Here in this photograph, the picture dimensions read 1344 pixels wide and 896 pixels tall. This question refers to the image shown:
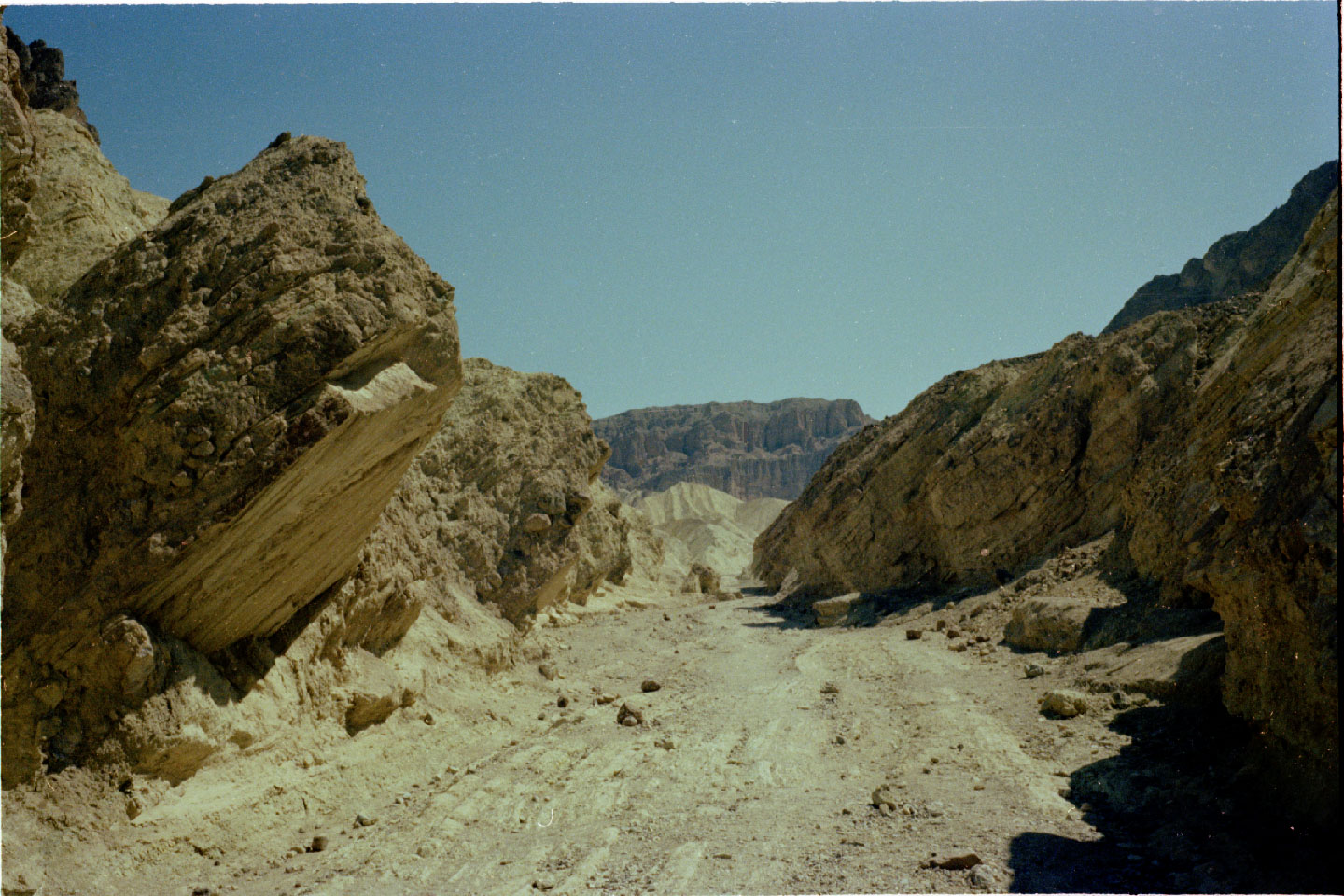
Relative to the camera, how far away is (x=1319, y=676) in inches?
174

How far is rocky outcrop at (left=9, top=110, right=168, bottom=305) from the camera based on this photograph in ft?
23.2

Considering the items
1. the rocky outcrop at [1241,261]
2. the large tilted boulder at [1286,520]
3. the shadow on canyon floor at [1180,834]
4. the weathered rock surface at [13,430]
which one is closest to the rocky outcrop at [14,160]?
the weathered rock surface at [13,430]

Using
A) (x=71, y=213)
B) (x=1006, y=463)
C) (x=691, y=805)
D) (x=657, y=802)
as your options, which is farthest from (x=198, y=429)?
(x=1006, y=463)

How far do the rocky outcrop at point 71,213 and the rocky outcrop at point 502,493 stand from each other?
169 inches

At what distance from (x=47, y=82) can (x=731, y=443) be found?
13593 centimetres

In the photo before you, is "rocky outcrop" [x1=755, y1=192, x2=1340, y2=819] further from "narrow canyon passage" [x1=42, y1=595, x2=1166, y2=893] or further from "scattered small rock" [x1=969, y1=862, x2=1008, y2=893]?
"narrow canyon passage" [x1=42, y1=595, x2=1166, y2=893]

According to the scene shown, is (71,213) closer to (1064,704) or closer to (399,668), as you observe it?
(399,668)

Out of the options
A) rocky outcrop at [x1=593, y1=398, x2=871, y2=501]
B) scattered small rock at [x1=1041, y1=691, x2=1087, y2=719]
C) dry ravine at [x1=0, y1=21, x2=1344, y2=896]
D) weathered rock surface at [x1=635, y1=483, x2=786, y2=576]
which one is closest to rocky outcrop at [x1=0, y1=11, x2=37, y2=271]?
dry ravine at [x1=0, y1=21, x2=1344, y2=896]

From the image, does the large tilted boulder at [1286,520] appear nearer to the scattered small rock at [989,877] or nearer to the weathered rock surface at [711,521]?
the scattered small rock at [989,877]

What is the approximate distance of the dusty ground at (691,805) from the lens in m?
4.95

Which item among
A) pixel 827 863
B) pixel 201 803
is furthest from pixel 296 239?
pixel 827 863

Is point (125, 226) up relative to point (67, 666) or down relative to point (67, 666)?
up

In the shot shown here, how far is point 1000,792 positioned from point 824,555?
20.6 metres

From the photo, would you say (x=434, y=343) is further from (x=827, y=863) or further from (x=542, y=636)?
(x=542, y=636)
